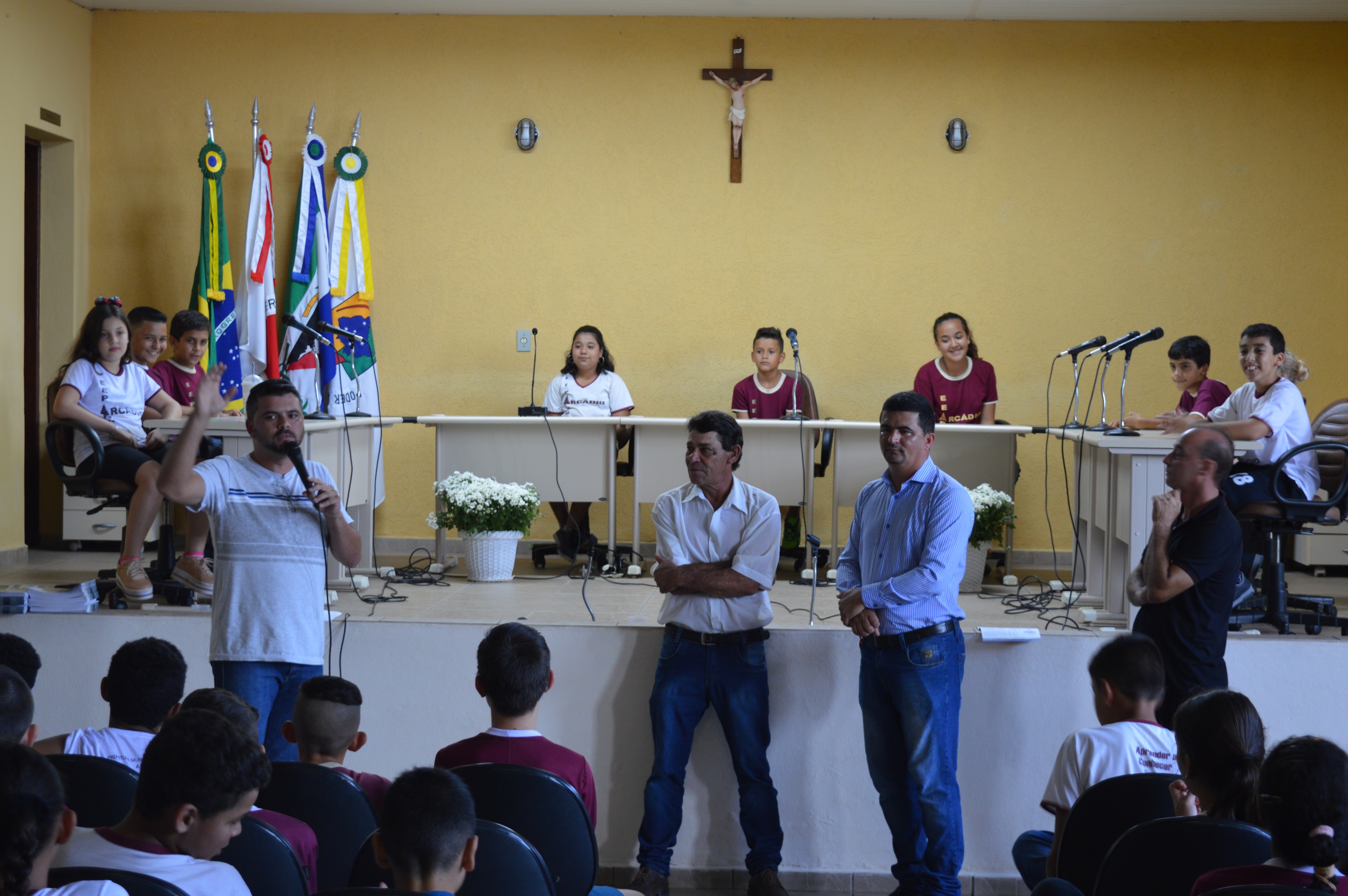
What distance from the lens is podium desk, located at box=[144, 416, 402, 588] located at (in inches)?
175

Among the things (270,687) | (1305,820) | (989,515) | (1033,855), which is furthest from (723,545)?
(989,515)

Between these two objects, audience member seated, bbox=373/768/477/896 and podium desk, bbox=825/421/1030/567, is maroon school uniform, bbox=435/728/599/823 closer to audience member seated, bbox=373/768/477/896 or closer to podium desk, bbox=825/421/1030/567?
audience member seated, bbox=373/768/477/896

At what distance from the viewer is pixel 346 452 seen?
5551mm

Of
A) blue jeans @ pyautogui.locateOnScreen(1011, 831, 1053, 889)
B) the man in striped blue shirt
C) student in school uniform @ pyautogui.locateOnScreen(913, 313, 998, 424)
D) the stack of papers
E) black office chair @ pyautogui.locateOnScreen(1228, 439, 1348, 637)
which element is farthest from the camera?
student in school uniform @ pyautogui.locateOnScreen(913, 313, 998, 424)

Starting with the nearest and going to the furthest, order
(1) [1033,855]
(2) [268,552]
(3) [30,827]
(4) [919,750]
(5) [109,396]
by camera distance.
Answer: (3) [30,827], (1) [1033,855], (2) [268,552], (4) [919,750], (5) [109,396]

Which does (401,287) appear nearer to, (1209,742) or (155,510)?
(155,510)

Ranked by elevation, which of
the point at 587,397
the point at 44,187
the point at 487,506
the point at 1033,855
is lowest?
the point at 1033,855

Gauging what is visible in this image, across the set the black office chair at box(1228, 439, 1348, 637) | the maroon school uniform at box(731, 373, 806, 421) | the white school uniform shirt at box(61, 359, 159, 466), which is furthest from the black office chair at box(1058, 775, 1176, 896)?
the maroon school uniform at box(731, 373, 806, 421)

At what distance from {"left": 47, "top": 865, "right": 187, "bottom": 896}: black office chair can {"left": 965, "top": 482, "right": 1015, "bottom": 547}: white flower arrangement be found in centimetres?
436

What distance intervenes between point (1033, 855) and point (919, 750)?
38 centimetres

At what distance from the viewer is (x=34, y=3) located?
6406 mm

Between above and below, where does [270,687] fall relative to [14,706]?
below

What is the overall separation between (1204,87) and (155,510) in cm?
623

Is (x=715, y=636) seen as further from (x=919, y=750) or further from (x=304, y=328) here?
(x=304, y=328)
